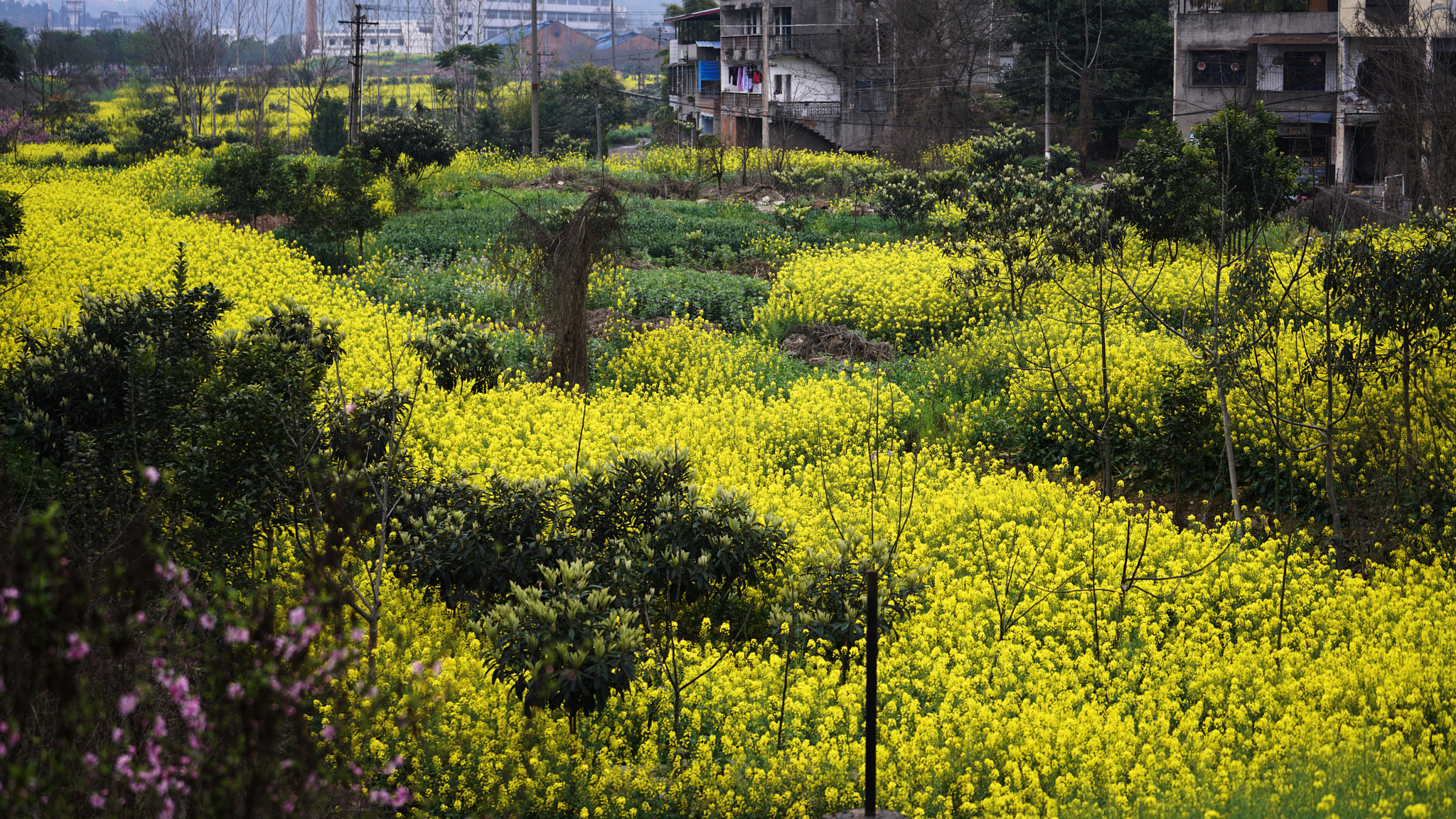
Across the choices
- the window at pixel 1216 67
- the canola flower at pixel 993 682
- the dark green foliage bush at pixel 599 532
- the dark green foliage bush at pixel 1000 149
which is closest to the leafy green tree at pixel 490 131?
the dark green foliage bush at pixel 1000 149

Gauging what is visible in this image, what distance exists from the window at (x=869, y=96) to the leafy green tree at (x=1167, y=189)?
3424 cm

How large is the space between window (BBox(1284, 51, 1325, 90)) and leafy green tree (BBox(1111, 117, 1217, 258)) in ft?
73.9

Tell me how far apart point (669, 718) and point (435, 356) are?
702 centimetres

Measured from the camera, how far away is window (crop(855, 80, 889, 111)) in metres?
50.9

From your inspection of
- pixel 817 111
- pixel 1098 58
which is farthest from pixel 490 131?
pixel 1098 58

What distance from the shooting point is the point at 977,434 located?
11.8 metres

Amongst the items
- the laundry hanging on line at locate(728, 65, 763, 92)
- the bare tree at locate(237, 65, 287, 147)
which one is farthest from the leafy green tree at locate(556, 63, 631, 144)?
the bare tree at locate(237, 65, 287, 147)

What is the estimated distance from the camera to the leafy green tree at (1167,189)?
1722 centimetres

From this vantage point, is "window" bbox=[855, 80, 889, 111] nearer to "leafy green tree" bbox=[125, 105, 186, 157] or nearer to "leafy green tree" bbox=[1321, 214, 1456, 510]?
"leafy green tree" bbox=[125, 105, 186, 157]

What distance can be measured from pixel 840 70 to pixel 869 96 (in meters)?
1.82

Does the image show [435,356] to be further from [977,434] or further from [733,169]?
[733,169]

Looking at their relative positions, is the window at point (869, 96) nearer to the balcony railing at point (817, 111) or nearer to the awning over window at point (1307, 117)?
the balcony railing at point (817, 111)

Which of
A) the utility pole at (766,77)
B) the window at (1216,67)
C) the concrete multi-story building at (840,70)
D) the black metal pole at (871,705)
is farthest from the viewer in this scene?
the concrete multi-story building at (840,70)

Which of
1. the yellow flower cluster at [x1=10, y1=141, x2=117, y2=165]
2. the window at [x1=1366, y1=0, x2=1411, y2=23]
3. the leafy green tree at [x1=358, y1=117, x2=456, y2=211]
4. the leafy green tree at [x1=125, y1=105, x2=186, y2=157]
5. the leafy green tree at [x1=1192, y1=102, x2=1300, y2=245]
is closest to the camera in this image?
the leafy green tree at [x1=1192, y1=102, x2=1300, y2=245]
